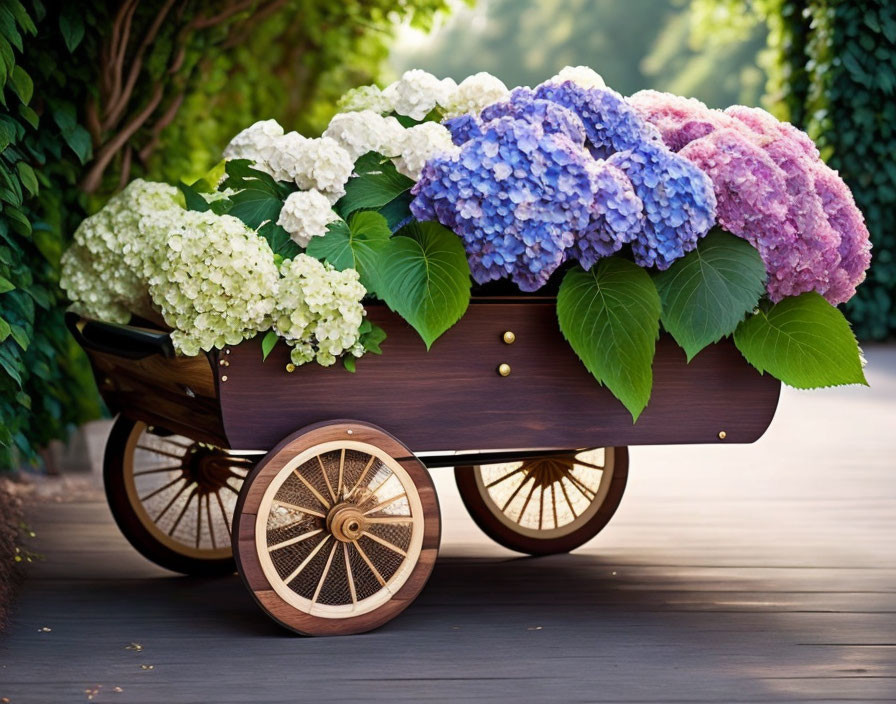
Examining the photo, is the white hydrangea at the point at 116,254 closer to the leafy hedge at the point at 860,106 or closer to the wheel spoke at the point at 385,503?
the wheel spoke at the point at 385,503

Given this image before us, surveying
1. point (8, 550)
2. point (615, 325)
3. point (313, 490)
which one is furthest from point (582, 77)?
point (8, 550)

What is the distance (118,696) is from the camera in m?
2.71

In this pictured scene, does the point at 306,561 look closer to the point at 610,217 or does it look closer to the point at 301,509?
the point at 301,509

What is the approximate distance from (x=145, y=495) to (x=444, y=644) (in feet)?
3.75

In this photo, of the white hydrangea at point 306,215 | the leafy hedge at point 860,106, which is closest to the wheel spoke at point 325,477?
the white hydrangea at point 306,215

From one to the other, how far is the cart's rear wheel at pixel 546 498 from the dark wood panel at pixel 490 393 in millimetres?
753

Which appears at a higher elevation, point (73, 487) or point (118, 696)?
point (73, 487)

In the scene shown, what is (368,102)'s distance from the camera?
3.48 metres

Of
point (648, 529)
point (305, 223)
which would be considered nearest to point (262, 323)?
point (305, 223)

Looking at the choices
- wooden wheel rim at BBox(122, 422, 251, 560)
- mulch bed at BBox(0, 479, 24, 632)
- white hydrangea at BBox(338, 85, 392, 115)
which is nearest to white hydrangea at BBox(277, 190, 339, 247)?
white hydrangea at BBox(338, 85, 392, 115)

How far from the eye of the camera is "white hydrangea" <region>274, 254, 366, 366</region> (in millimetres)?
2906

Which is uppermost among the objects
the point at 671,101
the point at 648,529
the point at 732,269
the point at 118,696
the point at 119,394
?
the point at 671,101

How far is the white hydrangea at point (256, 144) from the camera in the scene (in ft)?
10.7

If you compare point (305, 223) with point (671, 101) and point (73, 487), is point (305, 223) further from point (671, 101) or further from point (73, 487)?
point (73, 487)
